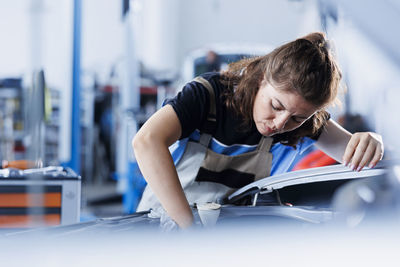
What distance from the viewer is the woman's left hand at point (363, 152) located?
3.26 ft

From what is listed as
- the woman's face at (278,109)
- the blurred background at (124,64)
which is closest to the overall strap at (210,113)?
the woman's face at (278,109)

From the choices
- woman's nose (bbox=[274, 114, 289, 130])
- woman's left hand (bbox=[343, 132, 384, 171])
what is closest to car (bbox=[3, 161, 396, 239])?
woman's left hand (bbox=[343, 132, 384, 171])

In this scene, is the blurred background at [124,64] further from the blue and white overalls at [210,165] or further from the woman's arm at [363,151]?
the blue and white overalls at [210,165]

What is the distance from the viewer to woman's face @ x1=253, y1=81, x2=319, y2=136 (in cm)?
103

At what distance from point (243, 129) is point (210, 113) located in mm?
A: 121

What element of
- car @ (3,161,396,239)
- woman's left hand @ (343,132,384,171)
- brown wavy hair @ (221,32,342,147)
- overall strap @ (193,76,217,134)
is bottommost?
car @ (3,161,396,239)

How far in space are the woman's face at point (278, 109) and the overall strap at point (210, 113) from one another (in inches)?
4.8

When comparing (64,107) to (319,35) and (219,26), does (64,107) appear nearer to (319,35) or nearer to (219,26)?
(319,35)

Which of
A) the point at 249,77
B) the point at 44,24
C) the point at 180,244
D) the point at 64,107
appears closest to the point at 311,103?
the point at 249,77

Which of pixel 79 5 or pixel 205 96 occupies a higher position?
pixel 79 5

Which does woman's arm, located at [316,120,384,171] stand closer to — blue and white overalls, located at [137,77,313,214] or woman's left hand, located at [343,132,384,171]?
woman's left hand, located at [343,132,384,171]

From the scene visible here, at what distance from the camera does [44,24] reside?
507 millimetres

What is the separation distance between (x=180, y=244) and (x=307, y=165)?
5.70 feet

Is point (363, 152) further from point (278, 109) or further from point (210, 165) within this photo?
point (210, 165)
